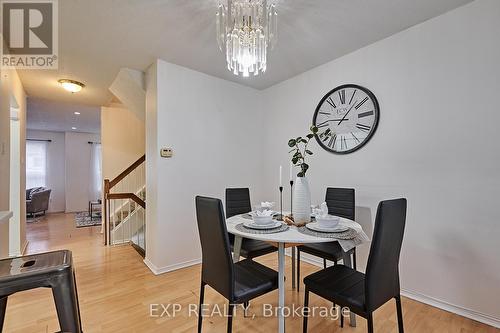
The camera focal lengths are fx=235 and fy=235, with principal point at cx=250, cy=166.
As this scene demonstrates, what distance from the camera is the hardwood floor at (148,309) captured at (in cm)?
173

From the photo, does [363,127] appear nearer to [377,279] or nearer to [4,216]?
[377,279]

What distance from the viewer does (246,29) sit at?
1.80 meters

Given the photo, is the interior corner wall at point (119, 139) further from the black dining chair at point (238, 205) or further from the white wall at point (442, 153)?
the white wall at point (442, 153)

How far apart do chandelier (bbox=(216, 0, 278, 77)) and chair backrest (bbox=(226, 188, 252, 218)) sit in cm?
125

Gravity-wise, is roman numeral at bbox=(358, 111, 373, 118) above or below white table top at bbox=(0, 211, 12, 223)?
above

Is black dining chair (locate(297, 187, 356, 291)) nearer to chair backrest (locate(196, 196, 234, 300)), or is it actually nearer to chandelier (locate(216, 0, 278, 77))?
chair backrest (locate(196, 196, 234, 300))

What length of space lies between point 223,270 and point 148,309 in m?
1.08

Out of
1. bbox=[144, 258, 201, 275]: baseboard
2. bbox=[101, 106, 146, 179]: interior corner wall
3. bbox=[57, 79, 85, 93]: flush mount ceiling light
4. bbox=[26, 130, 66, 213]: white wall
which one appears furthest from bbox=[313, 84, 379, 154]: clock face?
bbox=[26, 130, 66, 213]: white wall

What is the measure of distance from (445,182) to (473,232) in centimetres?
41

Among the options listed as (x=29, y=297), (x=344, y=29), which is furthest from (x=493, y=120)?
(x=29, y=297)

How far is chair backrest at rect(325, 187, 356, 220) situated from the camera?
2236 millimetres

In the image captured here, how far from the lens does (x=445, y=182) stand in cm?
195

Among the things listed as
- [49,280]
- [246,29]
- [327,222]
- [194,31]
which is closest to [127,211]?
[194,31]

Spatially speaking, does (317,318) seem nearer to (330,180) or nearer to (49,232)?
(330,180)
